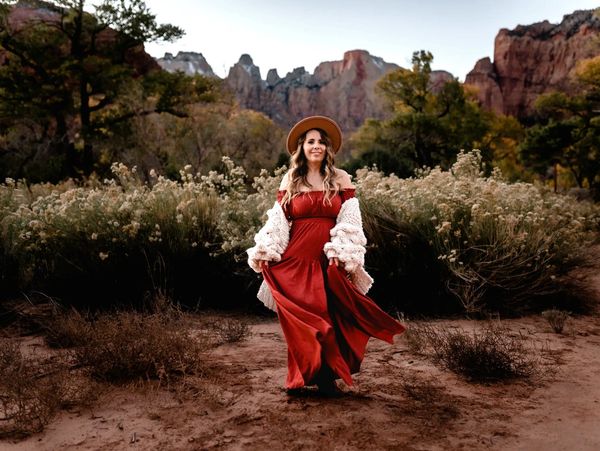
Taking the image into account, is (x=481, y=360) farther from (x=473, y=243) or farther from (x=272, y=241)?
(x=473, y=243)

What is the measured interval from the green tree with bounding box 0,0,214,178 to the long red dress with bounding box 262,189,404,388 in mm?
21332

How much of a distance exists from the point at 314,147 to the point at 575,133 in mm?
28810

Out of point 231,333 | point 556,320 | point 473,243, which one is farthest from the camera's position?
point 473,243

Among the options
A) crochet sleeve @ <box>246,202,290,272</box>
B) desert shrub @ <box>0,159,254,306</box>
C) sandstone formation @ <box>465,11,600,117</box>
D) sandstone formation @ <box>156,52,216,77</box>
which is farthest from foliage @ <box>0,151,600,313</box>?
sandstone formation @ <box>156,52,216,77</box>

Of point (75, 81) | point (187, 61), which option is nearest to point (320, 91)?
point (187, 61)

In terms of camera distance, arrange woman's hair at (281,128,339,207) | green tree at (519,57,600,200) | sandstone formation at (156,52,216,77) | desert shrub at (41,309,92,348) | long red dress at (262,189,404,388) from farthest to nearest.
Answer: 1. sandstone formation at (156,52,216,77)
2. green tree at (519,57,600,200)
3. desert shrub at (41,309,92,348)
4. woman's hair at (281,128,339,207)
5. long red dress at (262,189,404,388)

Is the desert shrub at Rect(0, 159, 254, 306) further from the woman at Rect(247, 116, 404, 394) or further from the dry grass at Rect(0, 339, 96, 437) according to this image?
the woman at Rect(247, 116, 404, 394)

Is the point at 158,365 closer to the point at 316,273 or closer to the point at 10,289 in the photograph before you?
the point at 316,273

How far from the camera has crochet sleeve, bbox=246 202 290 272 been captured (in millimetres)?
3826

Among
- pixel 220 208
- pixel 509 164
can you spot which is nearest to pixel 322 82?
pixel 509 164

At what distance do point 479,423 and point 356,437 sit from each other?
0.83 meters

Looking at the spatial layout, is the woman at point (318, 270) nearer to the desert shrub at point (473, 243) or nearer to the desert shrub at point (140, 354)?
the desert shrub at point (140, 354)

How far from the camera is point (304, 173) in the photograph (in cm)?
407

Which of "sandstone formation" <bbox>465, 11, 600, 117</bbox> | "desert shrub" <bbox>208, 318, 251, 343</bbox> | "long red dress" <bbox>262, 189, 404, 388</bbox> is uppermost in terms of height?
"sandstone formation" <bbox>465, 11, 600, 117</bbox>
